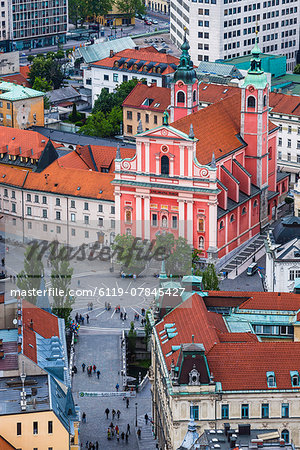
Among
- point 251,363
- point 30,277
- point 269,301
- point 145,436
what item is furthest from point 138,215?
point 251,363

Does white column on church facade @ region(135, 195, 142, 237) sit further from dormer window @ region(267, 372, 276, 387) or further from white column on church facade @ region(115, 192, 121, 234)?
dormer window @ region(267, 372, 276, 387)

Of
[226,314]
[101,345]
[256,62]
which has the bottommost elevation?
[101,345]

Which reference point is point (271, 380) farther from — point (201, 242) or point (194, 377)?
point (201, 242)

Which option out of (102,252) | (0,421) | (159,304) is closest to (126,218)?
(102,252)

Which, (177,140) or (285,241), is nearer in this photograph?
(285,241)

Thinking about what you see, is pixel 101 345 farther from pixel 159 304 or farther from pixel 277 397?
pixel 277 397

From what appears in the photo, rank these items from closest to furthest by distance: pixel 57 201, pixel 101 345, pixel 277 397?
1. pixel 277 397
2. pixel 101 345
3. pixel 57 201

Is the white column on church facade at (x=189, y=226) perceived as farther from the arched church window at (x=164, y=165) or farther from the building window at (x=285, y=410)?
the building window at (x=285, y=410)
